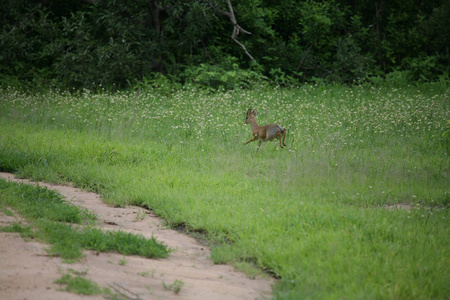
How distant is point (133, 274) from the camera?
4.65m

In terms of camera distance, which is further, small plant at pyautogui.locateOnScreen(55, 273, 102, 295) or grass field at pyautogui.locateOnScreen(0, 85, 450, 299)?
grass field at pyautogui.locateOnScreen(0, 85, 450, 299)

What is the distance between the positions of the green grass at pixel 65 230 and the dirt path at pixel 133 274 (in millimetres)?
109

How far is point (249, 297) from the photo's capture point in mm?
4336

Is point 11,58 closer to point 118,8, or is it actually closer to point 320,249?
point 118,8

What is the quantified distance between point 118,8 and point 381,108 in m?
9.61

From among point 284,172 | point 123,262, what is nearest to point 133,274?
point 123,262

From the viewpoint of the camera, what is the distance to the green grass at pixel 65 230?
5172 millimetres

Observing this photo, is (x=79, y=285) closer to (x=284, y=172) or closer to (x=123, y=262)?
(x=123, y=262)

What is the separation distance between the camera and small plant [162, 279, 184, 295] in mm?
A: 4330

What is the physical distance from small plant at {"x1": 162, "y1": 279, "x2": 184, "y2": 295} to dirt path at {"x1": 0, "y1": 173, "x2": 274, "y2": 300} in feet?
0.10

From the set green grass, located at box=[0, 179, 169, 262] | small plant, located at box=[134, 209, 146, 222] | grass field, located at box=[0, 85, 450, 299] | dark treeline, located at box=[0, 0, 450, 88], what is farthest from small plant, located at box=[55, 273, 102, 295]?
dark treeline, located at box=[0, 0, 450, 88]

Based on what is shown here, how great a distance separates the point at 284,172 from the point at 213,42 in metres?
11.6

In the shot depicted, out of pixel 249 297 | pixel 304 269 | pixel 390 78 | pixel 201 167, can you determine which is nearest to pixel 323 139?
pixel 201 167

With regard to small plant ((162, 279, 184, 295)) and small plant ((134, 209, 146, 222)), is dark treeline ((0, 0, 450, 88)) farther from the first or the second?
small plant ((162, 279, 184, 295))
